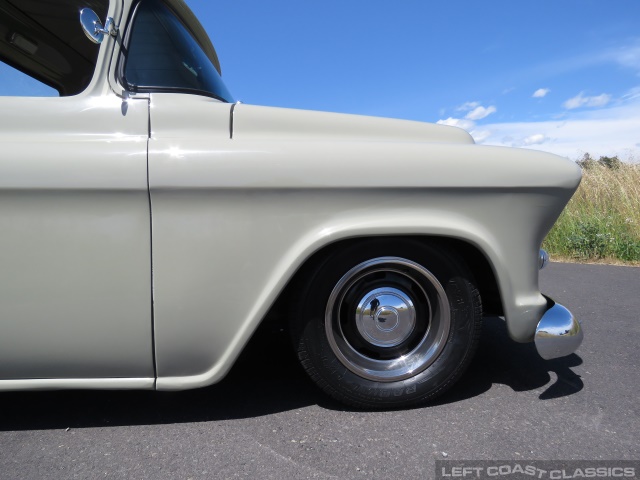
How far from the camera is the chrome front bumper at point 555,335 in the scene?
5.83ft

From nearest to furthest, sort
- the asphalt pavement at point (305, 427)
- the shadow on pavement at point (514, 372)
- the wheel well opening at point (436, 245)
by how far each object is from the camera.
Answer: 1. the asphalt pavement at point (305, 427)
2. the wheel well opening at point (436, 245)
3. the shadow on pavement at point (514, 372)

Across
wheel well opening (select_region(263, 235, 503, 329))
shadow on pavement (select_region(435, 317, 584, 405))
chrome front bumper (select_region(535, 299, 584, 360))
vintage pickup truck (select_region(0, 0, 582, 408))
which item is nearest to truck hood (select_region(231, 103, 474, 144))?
vintage pickup truck (select_region(0, 0, 582, 408))

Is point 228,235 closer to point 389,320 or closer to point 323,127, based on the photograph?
point 323,127

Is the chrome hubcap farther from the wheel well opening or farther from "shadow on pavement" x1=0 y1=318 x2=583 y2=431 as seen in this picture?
"shadow on pavement" x1=0 y1=318 x2=583 y2=431

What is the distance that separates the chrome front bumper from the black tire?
0.80 ft

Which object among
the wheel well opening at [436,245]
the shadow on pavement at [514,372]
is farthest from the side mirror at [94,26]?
the shadow on pavement at [514,372]

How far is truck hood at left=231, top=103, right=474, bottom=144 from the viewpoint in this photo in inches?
70.6

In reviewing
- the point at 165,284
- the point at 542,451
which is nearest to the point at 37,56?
the point at 165,284

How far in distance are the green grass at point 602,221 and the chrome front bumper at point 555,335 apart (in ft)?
15.2

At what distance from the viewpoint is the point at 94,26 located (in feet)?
5.43

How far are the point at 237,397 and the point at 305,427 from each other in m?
0.40

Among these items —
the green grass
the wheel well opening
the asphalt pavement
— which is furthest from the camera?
the green grass

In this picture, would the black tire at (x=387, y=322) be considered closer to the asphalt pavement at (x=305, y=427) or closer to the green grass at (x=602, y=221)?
the asphalt pavement at (x=305, y=427)

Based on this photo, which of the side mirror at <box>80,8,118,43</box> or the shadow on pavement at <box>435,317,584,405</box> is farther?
the shadow on pavement at <box>435,317,584,405</box>
